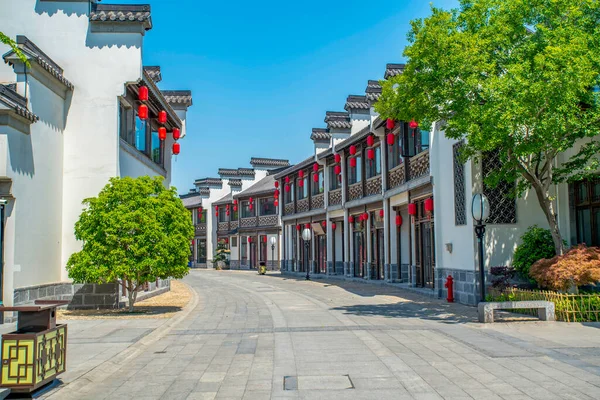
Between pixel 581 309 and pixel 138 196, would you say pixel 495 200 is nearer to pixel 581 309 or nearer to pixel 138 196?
pixel 581 309

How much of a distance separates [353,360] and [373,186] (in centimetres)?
1702

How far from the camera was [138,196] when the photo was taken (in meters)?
14.2

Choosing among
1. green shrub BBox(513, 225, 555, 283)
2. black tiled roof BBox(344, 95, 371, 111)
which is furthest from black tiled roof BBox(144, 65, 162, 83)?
green shrub BBox(513, 225, 555, 283)

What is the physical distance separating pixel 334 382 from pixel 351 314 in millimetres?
6895

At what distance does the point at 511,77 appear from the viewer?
1138 cm

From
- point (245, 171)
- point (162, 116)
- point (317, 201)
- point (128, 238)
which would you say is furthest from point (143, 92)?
point (245, 171)

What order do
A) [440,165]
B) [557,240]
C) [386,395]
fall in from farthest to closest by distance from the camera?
[440,165] → [557,240] → [386,395]

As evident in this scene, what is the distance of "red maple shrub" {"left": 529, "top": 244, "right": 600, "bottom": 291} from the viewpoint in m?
11.8

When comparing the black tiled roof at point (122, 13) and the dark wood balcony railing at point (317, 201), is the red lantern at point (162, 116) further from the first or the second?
the dark wood balcony railing at point (317, 201)

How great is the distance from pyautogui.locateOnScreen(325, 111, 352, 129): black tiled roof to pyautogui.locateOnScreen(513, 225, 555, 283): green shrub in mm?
16300

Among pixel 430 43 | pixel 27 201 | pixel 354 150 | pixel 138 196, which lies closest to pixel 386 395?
pixel 430 43

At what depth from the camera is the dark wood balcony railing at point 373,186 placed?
24203mm

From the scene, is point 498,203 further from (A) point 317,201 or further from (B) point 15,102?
Answer: (A) point 317,201

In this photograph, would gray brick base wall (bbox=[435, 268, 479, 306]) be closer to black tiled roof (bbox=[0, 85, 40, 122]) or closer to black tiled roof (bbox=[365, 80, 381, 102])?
black tiled roof (bbox=[365, 80, 381, 102])
